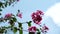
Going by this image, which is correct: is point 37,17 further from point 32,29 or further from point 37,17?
point 32,29

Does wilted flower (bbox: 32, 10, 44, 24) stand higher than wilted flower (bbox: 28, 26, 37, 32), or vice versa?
wilted flower (bbox: 32, 10, 44, 24)

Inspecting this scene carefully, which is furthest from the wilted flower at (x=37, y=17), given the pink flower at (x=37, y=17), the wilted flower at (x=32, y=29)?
the wilted flower at (x=32, y=29)

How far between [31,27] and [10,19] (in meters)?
0.49

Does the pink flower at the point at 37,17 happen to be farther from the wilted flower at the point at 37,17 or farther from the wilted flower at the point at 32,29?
the wilted flower at the point at 32,29

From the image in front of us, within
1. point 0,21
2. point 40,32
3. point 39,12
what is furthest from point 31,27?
point 0,21

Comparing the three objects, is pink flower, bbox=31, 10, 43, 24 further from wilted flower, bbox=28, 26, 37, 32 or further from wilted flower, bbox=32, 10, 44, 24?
wilted flower, bbox=28, 26, 37, 32

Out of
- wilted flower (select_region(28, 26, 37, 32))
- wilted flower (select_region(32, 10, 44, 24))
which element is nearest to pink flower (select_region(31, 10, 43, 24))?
wilted flower (select_region(32, 10, 44, 24))

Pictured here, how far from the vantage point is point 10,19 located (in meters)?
3.19

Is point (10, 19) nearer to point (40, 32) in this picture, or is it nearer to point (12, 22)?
point (12, 22)

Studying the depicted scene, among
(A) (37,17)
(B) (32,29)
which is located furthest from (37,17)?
(B) (32,29)

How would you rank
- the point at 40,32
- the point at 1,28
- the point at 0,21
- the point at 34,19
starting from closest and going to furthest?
the point at 40,32
the point at 34,19
the point at 1,28
the point at 0,21

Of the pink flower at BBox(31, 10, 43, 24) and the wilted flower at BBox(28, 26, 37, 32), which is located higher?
the pink flower at BBox(31, 10, 43, 24)

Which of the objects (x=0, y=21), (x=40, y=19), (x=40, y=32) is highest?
(x=0, y=21)

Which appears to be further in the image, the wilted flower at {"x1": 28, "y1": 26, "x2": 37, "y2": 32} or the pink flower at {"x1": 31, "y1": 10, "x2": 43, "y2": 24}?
the pink flower at {"x1": 31, "y1": 10, "x2": 43, "y2": 24}
